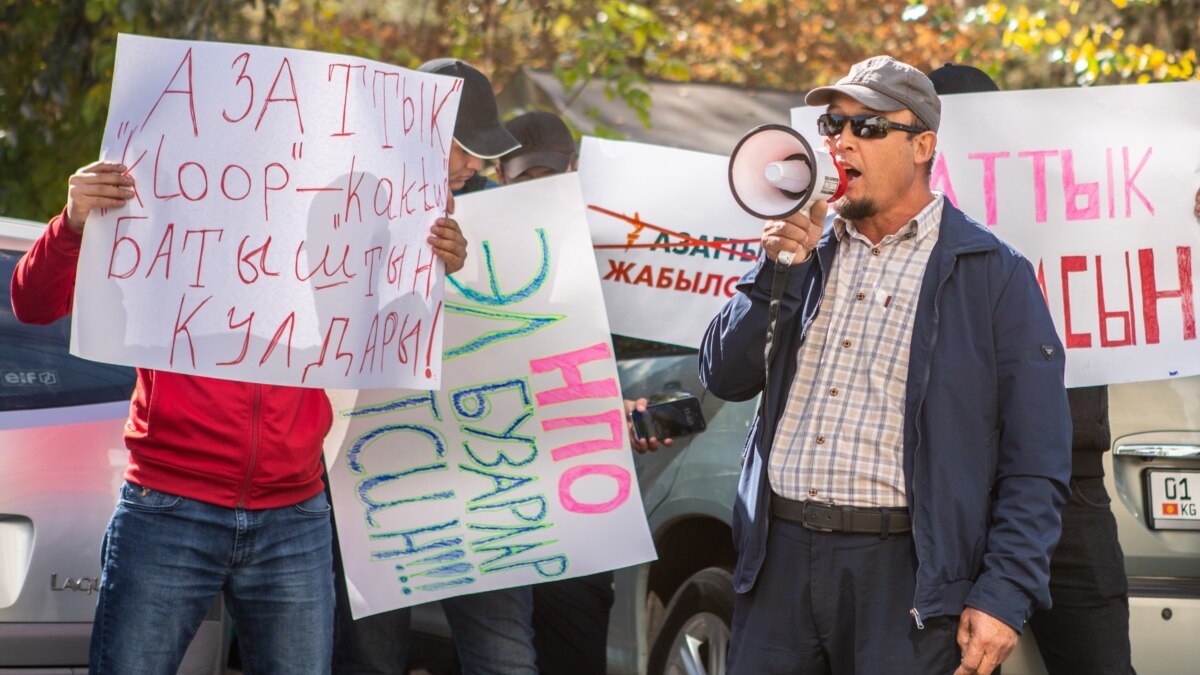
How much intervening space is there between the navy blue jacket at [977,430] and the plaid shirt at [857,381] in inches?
1.5

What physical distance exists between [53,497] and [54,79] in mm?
3481

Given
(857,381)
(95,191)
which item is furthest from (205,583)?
(857,381)

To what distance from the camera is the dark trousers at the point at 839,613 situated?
3287 millimetres

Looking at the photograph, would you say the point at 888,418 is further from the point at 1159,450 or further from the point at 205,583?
the point at 205,583

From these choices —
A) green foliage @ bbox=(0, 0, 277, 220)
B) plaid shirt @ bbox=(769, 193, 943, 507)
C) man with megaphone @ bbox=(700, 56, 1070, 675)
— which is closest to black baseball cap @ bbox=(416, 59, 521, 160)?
man with megaphone @ bbox=(700, 56, 1070, 675)

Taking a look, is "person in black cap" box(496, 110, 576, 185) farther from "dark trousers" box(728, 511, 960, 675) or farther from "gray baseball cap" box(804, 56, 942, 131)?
"dark trousers" box(728, 511, 960, 675)

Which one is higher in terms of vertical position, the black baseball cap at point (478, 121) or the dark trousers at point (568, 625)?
the black baseball cap at point (478, 121)

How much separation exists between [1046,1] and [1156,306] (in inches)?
371

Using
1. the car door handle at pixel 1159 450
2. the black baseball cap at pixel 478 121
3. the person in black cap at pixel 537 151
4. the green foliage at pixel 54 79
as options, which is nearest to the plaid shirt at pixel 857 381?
the car door handle at pixel 1159 450

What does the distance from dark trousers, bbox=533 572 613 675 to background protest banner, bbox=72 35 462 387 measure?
1497 mm

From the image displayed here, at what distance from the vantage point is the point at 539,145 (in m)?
5.59

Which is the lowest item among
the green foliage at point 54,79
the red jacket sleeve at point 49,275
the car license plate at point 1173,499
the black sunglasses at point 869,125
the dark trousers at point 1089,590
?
the dark trousers at point 1089,590

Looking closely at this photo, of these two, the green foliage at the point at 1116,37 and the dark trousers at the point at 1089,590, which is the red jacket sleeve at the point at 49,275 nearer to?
the dark trousers at the point at 1089,590

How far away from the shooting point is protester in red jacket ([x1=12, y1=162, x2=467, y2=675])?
343cm
